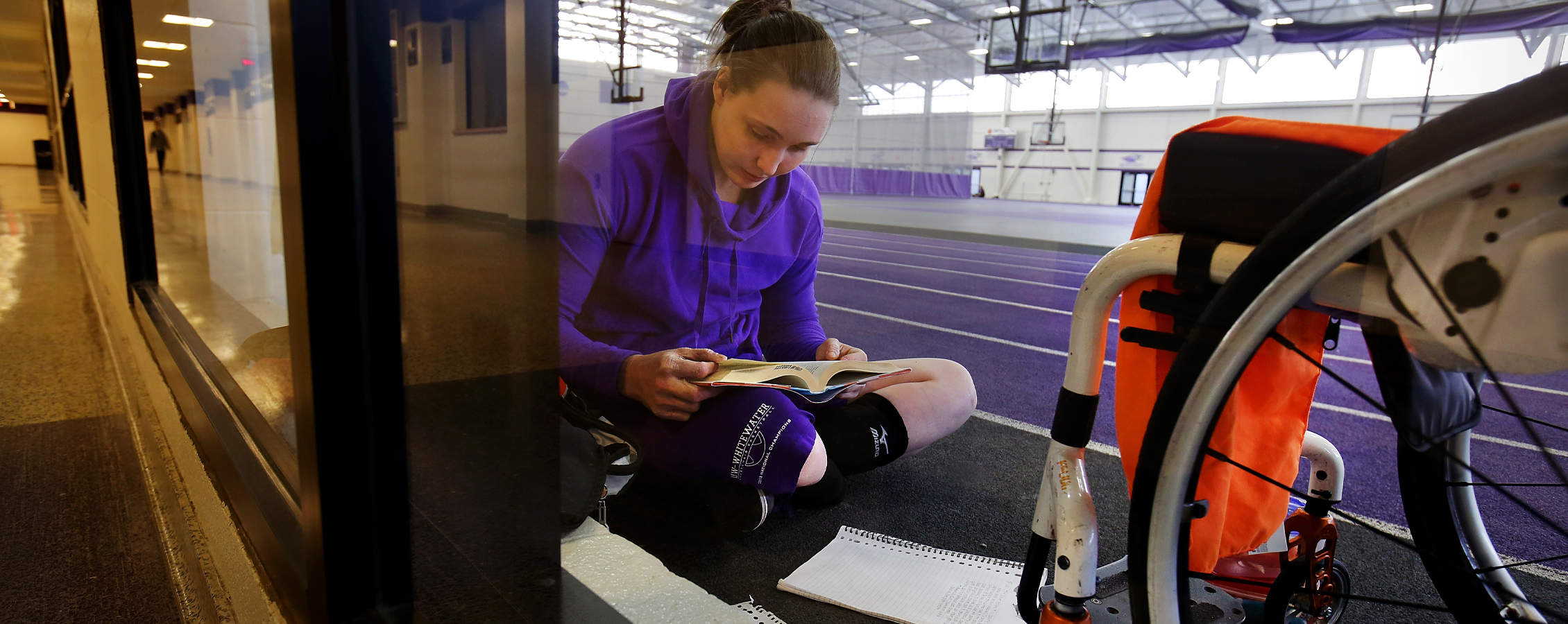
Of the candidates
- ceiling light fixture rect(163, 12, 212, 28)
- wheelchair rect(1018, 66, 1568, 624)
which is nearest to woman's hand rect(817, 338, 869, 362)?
wheelchair rect(1018, 66, 1568, 624)

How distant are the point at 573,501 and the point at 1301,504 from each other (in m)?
0.81

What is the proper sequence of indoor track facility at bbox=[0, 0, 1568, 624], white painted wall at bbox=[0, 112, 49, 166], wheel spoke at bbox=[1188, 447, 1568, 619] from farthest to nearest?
white painted wall at bbox=[0, 112, 49, 166], wheel spoke at bbox=[1188, 447, 1568, 619], indoor track facility at bbox=[0, 0, 1568, 624]

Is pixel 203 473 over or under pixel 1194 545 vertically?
under

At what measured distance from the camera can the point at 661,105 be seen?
85 cm

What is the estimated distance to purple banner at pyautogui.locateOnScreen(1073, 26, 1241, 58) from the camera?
2.04ft

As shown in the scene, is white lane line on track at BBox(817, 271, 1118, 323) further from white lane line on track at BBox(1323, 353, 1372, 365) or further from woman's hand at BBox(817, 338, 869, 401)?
white lane line on track at BBox(1323, 353, 1372, 365)

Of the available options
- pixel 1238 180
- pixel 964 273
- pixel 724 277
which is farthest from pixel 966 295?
pixel 1238 180

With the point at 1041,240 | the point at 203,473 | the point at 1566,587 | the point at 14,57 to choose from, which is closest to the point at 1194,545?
the point at 1566,587

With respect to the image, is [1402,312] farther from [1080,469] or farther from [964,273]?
[964,273]

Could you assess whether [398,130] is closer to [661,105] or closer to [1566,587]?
[661,105]

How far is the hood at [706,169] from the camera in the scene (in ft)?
2.77

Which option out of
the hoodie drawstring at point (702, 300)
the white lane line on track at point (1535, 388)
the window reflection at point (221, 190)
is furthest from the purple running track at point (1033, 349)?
the window reflection at point (221, 190)

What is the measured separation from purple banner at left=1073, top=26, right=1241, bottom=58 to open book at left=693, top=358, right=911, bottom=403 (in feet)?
1.39

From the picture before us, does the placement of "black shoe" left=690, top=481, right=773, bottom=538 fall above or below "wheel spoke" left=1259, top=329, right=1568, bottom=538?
below
